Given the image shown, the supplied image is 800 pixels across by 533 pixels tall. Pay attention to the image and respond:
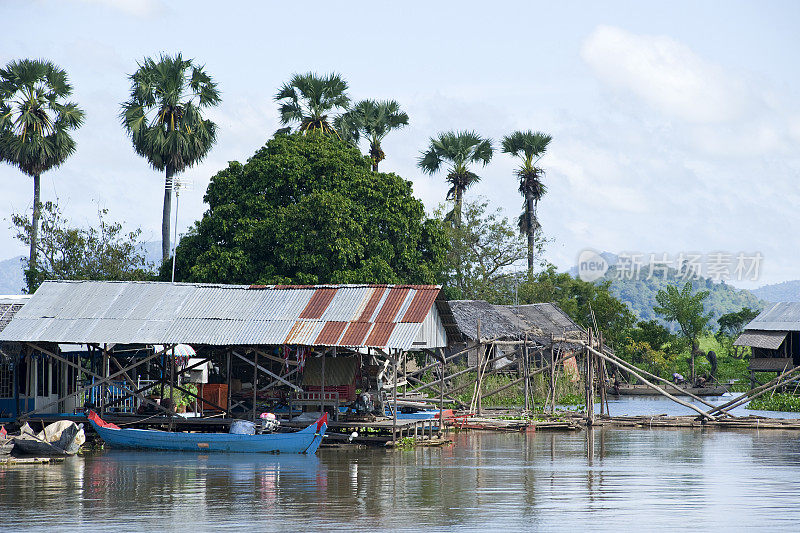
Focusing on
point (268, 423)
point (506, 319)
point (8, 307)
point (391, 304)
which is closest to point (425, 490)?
point (268, 423)

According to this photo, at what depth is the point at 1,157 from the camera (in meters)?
46.9

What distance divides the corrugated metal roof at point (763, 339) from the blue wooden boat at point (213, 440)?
101ft

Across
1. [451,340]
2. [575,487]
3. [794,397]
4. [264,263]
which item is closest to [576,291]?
[794,397]

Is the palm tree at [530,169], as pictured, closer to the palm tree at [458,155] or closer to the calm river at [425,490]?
the palm tree at [458,155]

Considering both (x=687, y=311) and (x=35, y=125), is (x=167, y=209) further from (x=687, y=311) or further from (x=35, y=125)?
(x=687, y=311)

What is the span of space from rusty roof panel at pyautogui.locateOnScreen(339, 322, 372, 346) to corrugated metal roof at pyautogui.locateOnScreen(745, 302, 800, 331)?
101ft

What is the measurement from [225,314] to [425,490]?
Answer: 11.0 meters

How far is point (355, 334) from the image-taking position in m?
26.5

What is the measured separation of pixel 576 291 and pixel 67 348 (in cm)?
4006

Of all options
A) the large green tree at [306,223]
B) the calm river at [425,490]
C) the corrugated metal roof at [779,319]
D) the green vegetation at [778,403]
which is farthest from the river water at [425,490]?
the corrugated metal roof at [779,319]

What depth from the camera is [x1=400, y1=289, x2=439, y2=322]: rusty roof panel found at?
1059 inches

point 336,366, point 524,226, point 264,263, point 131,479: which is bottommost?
point 131,479

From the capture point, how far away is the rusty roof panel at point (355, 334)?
26109mm

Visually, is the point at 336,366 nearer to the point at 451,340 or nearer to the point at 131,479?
the point at 451,340
